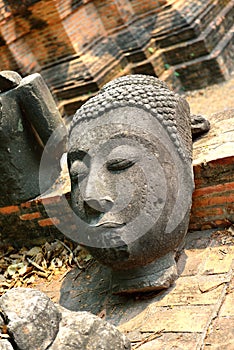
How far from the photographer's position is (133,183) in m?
2.98

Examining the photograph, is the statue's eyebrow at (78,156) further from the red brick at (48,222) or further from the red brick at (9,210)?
the red brick at (9,210)

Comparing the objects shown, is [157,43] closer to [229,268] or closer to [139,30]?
[139,30]

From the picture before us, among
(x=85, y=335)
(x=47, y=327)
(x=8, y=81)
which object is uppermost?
(x=8, y=81)

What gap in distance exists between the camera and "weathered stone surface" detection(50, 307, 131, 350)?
227 centimetres

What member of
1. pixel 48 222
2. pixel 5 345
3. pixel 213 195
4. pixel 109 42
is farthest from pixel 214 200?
pixel 109 42

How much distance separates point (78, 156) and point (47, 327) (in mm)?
1211

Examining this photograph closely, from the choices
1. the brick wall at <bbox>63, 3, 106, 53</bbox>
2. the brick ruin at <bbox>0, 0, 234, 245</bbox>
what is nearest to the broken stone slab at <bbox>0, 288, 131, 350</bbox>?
the brick ruin at <bbox>0, 0, 234, 245</bbox>

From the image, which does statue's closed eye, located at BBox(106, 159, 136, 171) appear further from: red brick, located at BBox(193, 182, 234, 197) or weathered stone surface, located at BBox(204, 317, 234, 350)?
weathered stone surface, located at BBox(204, 317, 234, 350)

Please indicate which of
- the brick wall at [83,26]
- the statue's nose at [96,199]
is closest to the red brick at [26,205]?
the statue's nose at [96,199]

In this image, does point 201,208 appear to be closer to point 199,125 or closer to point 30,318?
point 199,125

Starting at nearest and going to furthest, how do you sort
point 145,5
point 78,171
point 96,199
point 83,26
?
point 96,199 → point 78,171 → point 83,26 → point 145,5

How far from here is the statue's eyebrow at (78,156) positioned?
3.16 meters

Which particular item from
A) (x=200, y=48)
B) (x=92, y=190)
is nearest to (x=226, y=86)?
(x=200, y=48)

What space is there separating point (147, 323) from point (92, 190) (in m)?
0.79
